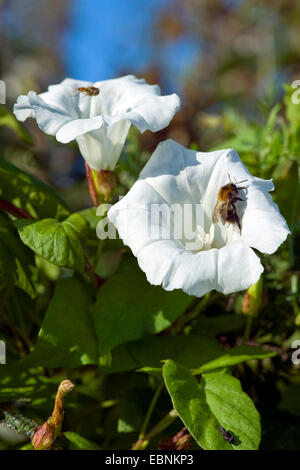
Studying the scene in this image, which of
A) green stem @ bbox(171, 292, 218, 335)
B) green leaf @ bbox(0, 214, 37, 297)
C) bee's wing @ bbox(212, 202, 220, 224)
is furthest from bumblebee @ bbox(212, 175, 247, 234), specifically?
green leaf @ bbox(0, 214, 37, 297)

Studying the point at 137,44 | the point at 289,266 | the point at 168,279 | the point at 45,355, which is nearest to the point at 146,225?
the point at 168,279

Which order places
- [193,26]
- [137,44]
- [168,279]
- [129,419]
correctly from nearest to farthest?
[168,279], [129,419], [193,26], [137,44]

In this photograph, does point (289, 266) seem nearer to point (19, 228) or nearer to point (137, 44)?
point (19, 228)

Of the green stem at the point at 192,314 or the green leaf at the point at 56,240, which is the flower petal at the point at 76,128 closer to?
the green leaf at the point at 56,240

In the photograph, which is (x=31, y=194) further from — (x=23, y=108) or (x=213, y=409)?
(x=213, y=409)

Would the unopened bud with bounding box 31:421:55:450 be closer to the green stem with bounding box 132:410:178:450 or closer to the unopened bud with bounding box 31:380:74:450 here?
the unopened bud with bounding box 31:380:74:450

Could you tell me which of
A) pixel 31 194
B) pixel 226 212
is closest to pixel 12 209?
pixel 31 194
